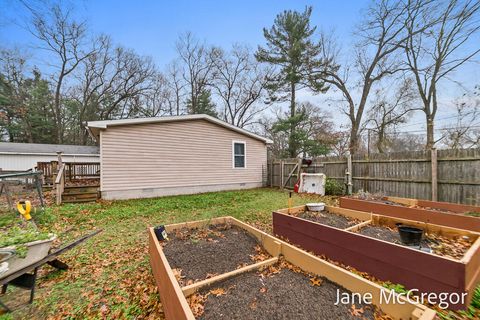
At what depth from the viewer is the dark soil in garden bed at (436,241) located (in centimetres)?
279

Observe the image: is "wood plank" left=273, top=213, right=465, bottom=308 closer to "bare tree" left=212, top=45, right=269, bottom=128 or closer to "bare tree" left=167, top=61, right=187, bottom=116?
"bare tree" left=212, top=45, right=269, bottom=128

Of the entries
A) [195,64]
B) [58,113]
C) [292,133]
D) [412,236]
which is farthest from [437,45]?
[58,113]

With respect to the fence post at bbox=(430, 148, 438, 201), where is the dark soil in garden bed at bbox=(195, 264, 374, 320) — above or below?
below

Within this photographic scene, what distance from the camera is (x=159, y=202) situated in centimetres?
796

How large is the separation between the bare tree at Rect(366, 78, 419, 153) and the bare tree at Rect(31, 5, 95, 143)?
25.9 meters

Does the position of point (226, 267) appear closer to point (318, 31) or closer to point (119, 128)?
point (119, 128)

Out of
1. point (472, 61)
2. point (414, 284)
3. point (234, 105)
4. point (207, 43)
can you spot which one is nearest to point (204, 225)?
point (414, 284)

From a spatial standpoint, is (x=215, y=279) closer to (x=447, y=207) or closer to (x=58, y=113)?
(x=447, y=207)

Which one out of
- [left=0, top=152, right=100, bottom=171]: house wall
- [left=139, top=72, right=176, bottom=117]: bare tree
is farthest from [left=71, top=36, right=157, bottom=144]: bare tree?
[left=0, top=152, right=100, bottom=171]: house wall

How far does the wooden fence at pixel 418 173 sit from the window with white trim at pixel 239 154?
14.3ft

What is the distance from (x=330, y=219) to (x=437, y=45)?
578 inches

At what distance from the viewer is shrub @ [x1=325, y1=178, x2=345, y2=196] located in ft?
29.5

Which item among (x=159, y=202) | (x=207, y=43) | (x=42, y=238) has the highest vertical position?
(x=207, y=43)

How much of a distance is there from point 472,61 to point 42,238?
18029 mm
